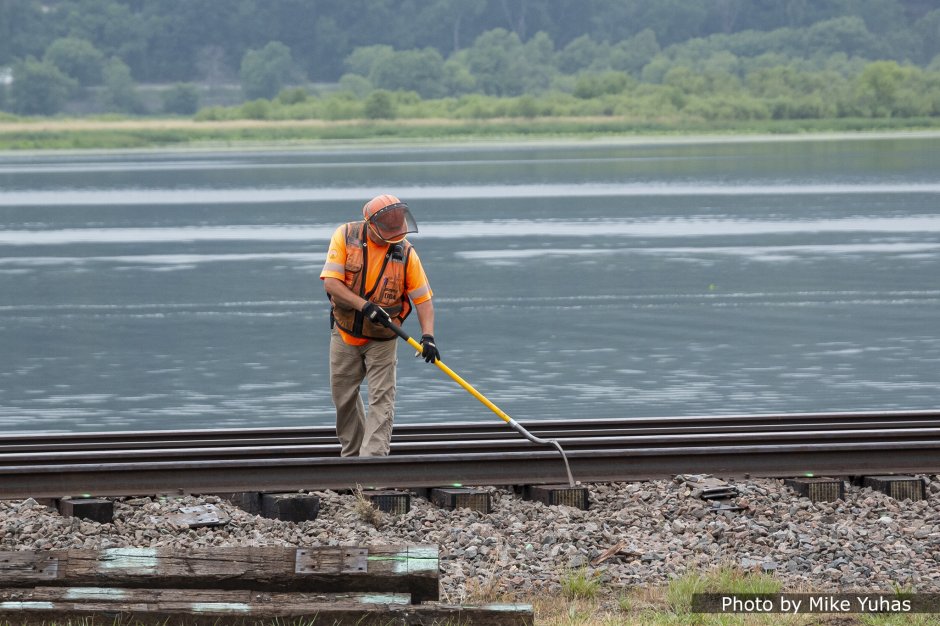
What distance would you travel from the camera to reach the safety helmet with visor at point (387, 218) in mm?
9375

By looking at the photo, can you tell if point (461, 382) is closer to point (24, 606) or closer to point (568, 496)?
point (568, 496)

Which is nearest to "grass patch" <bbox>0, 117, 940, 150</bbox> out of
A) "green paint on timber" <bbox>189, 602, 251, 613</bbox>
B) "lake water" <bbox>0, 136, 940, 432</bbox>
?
"lake water" <bbox>0, 136, 940, 432</bbox>

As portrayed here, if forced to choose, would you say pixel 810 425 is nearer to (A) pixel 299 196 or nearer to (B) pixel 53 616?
(B) pixel 53 616

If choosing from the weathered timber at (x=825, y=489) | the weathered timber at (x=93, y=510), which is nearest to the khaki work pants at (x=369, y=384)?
the weathered timber at (x=93, y=510)

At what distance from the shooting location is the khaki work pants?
9.84m

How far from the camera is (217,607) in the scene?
21.7 ft

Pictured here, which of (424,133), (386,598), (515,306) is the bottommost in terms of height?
(424,133)

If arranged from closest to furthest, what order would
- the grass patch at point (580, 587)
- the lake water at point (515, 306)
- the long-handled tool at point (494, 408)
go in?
the grass patch at point (580, 587)
the long-handled tool at point (494, 408)
the lake water at point (515, 306)

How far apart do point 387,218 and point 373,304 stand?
496mm

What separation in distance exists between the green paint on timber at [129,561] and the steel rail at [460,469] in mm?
2740

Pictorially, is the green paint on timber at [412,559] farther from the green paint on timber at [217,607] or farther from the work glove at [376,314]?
the work glove at [376,314]

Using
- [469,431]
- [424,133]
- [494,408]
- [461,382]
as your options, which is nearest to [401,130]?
[424,133]

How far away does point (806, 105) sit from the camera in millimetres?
142625

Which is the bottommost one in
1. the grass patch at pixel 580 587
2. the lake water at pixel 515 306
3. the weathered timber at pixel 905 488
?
the lake water at pixel 515 306
